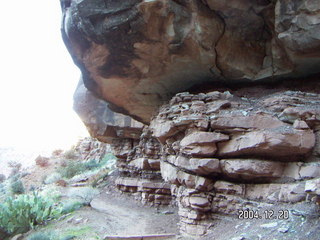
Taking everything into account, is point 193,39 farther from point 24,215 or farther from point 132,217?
point 24,215

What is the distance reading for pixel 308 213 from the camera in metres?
3.63

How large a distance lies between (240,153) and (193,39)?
2684 millimetres

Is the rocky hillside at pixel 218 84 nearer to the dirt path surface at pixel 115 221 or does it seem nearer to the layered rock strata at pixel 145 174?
the dirt path surface at pixel 115 221

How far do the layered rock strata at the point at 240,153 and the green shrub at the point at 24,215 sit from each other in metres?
3.94

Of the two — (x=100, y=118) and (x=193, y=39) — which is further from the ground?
(x=193, y=39)

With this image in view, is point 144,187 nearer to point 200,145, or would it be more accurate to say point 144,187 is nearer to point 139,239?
point 139,239

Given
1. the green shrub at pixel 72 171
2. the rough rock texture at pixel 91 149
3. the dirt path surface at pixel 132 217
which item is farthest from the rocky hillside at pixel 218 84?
the rough rock texture at pixel 91 149

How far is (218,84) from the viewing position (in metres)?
7.04

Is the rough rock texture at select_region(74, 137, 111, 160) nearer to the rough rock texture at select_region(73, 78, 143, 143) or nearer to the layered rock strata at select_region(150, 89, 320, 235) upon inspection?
the rough rock texture at select_region(73, 78, 143, 143)

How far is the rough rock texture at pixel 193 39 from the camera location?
5.19 m

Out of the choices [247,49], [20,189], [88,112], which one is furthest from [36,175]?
[247,49]

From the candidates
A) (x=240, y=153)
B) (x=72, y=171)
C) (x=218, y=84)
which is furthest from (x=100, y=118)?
(x=72, y=171)

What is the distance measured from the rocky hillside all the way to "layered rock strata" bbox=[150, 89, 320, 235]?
0.02m

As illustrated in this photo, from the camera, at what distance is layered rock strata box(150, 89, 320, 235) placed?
14.3 feet
